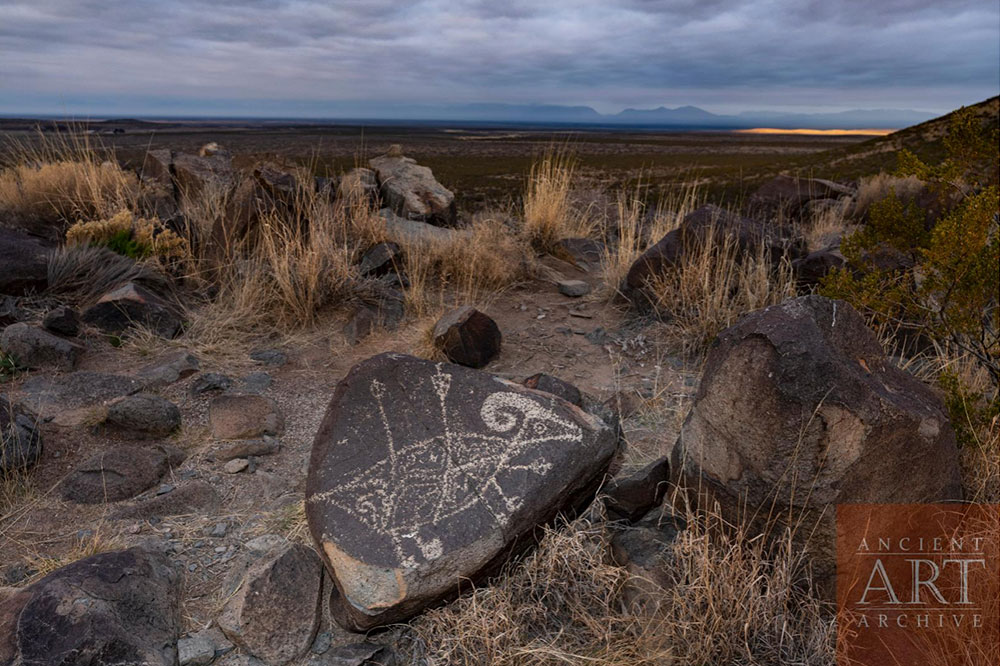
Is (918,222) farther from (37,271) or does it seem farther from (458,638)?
(37,271)

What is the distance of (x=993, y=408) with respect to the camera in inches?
131

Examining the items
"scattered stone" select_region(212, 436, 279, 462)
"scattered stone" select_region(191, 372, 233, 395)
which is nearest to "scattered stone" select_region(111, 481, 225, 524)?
"scattered stone" select_region(212, 436, 279, 462)

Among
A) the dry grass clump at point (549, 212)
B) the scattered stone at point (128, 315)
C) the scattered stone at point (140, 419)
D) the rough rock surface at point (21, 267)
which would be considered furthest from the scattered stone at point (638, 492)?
the rough rock surface at point (21, 267)

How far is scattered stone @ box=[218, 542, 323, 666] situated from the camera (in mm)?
2516

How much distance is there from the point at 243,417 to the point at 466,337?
4.83 feet

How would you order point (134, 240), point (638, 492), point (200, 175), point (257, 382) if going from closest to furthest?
point (638, 492) < point (257, 382) < point (134, 240) < point (200, 175)

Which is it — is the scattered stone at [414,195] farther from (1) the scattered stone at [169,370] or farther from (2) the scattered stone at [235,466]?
(2) the scattered stone at [235,466]

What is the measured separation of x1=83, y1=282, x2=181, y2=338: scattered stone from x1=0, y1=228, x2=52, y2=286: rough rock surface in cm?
71

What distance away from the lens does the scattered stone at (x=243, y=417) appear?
153 inches

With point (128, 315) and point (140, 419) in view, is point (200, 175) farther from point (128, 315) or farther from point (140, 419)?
point (140, 419)

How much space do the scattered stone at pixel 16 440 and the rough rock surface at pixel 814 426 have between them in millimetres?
3148

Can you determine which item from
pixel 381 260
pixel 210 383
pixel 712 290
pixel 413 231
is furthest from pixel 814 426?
pixel 413 231

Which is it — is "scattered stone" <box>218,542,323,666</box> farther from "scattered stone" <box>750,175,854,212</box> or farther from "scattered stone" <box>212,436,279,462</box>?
"scattered stone" <box>750,175,854,212</box>

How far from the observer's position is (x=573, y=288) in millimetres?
6227
